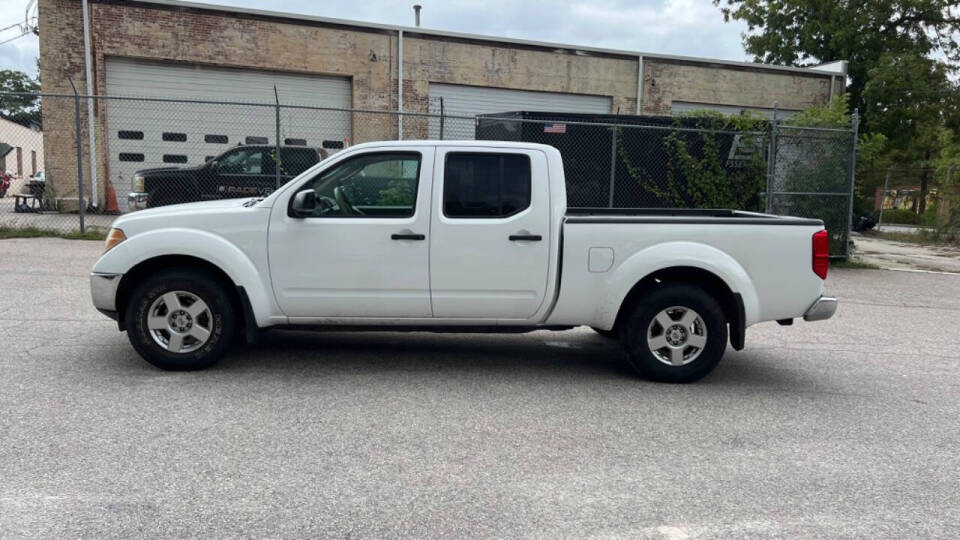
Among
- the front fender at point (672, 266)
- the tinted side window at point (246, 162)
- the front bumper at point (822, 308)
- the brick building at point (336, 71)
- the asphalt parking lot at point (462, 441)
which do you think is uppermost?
the brick building at point (336, 71)

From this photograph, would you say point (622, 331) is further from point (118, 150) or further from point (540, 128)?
point (118, 150)

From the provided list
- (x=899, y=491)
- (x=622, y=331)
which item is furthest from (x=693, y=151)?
(x=899, y=491)

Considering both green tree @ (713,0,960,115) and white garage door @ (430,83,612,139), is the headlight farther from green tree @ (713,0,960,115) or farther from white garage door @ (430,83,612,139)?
green tree @ (713,0,960,115)

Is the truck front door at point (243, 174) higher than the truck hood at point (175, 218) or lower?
higher

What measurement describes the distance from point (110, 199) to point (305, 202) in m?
15.2

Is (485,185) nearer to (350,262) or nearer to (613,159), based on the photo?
(350,262)

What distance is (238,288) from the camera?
19.3 feet

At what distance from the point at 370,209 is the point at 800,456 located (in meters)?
3.55

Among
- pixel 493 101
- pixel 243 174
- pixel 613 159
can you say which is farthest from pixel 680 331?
pixel 493 101

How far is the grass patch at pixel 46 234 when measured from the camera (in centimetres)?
1362

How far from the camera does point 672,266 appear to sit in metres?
5.98

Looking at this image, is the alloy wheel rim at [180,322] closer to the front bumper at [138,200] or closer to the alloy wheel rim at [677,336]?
the alloy wheel rim at [677,336]

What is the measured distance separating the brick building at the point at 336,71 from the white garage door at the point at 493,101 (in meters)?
0.03

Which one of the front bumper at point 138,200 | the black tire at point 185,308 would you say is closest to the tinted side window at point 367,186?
the black tire at point 185,308
